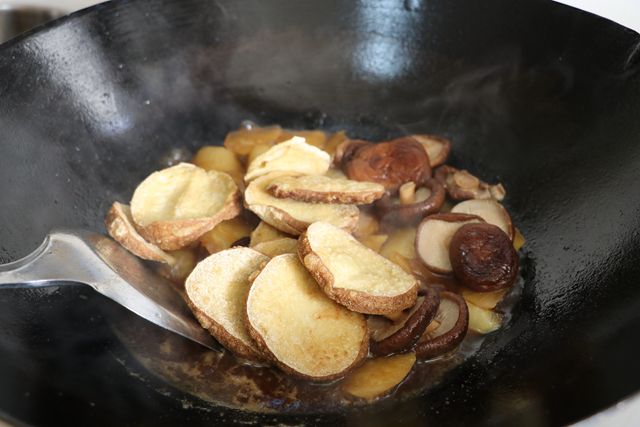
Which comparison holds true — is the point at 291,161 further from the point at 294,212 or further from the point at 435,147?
the point at 435,147

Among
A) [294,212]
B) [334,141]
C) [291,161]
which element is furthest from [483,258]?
[334,141]

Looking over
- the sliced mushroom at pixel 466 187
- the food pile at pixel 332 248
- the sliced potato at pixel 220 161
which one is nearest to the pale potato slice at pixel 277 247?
the food pile at pixel 332 248

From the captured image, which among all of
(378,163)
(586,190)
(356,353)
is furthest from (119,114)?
(586,190)

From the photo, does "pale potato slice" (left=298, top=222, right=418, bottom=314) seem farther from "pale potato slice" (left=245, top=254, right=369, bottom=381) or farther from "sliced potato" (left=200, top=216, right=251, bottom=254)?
"sliced potato" (left=200, top=216, right=251, bottom=254)

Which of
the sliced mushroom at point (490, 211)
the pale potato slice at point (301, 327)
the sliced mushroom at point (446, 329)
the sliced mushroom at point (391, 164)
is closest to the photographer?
the pale potato slice at point (301, 327)

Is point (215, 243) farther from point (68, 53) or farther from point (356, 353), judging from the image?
point (68, 53)

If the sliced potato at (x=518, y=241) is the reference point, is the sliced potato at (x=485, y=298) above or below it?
below

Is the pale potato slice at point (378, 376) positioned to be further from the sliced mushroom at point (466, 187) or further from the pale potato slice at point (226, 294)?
the sliced mushroom at point (466, 187)

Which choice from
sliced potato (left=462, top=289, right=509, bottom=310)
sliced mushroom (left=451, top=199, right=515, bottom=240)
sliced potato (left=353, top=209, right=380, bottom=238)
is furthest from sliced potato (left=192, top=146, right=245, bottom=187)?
sliced potato (left=462, top=289, right=509, bottom=310)
